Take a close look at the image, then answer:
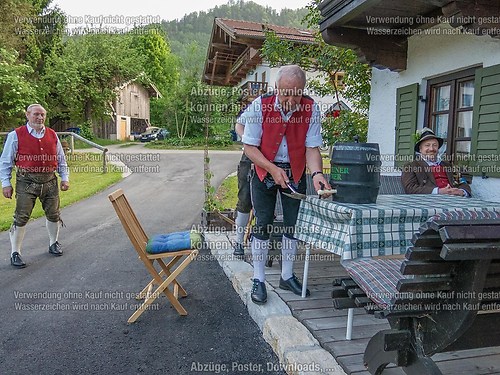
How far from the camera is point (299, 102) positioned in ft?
9.75

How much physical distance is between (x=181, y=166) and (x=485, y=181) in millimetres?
12462

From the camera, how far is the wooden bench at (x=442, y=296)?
138 centimetres

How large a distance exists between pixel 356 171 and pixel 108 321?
2151 mm

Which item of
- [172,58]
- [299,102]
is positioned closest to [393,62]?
[299,102]

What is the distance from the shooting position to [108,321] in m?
3.16

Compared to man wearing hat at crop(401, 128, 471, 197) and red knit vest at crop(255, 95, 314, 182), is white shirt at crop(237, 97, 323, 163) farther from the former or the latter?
man wearing hat at crop(401, 128, 471, 197)

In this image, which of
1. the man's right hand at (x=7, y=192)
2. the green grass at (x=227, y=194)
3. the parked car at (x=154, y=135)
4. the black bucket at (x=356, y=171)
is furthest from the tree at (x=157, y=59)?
the black bucket at (x=356, y=171)

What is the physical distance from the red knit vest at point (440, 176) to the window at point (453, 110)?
46 centimetres

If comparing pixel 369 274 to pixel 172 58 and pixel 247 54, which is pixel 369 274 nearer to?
pixel 247 54

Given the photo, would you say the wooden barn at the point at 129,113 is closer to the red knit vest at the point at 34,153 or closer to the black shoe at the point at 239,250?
the red knit vest at the point at 34,153

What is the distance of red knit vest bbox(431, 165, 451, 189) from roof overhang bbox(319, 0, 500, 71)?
4.19 ft

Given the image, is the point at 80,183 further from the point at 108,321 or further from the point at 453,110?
the point at 453,110

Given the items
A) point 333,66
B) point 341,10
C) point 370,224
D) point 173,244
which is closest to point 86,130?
point 333,66

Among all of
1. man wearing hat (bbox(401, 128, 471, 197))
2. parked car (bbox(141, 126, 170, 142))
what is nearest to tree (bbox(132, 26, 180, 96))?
parked car (bbox(141, 126, 170, 142))
